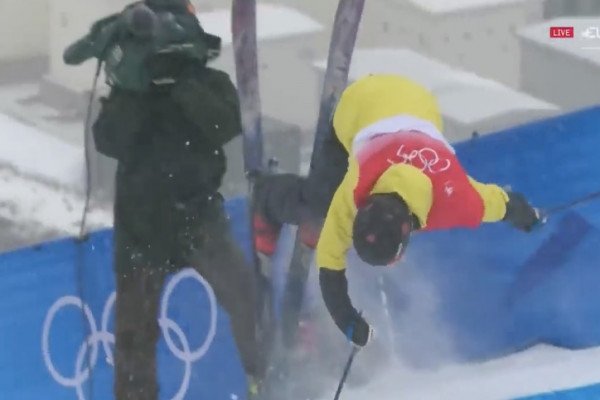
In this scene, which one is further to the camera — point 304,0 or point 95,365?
point 304,0

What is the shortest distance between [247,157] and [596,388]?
0.65 metres

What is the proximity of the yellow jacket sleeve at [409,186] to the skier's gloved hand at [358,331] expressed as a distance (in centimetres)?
18

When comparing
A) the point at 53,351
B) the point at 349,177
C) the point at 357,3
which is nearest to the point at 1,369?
the point at 53,351

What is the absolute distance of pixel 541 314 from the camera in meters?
1.76

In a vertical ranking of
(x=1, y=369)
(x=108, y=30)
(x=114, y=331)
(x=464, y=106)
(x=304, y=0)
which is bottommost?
(x=1, y=369)

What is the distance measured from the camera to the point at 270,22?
1670mm

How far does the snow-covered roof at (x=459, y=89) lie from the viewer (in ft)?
6.03

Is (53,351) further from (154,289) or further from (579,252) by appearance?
(579,252)

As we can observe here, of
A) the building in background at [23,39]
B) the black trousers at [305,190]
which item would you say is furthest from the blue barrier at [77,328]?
the building in background at [23,39]

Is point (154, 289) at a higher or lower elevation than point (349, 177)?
lower

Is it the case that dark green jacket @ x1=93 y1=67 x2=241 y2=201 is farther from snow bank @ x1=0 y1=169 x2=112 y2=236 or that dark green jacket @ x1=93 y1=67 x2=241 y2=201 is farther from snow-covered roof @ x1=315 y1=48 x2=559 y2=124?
snow-covered roof @ x1=315 y1=48 x2=559 y2=124

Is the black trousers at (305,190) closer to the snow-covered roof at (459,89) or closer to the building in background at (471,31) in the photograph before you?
the snow-covered roof at (459,89)

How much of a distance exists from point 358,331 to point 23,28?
3.45 feet

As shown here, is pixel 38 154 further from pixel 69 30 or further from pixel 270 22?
pixel 270 22
